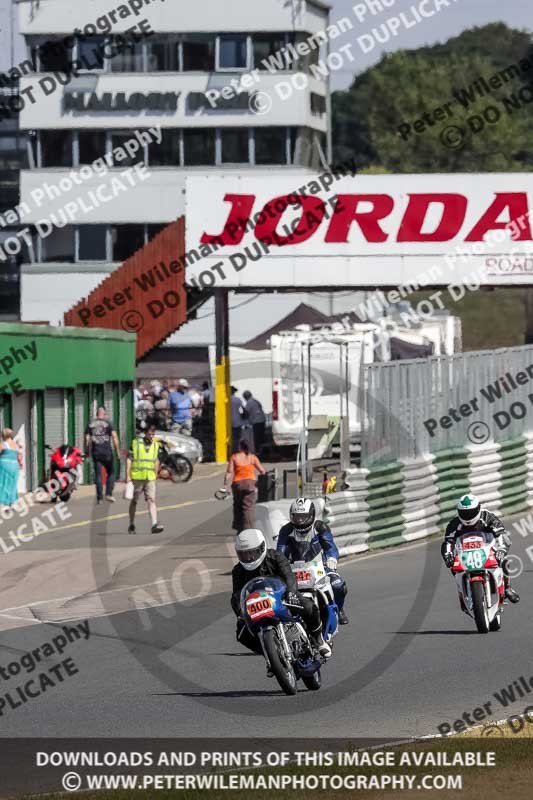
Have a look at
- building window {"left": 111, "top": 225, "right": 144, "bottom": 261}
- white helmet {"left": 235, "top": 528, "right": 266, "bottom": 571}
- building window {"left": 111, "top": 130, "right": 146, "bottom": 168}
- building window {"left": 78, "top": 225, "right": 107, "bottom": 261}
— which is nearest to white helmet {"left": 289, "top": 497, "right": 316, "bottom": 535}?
white helmet {"left": 235, "top": 528, "right": 266, "bottom": 571}

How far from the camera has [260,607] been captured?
12.8 metres

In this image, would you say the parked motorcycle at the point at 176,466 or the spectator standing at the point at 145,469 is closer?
the spectator standing at the point at 145,469

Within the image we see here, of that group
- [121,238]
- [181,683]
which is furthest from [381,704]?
[121,238]

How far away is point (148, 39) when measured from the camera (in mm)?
65312

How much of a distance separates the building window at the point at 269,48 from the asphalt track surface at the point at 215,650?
4177 centimetres

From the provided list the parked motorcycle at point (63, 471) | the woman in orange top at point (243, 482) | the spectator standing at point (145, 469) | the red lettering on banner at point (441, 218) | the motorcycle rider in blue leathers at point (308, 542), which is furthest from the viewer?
the red lettering on banner at point (441, 218)

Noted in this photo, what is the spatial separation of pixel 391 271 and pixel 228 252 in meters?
3.79

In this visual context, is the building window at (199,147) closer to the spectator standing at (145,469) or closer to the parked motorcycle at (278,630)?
the spectator standing at (145,469)

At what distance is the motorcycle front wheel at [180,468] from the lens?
1391 inches

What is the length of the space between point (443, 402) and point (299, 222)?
38.2ft

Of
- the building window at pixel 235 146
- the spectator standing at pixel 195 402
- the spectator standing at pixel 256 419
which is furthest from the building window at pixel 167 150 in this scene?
→ the spectator standing at pixel 256 419

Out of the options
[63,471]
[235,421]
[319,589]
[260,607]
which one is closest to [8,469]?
[63,471]

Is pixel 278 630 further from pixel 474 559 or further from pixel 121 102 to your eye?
pixel 121 102

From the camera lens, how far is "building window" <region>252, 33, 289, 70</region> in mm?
64625
